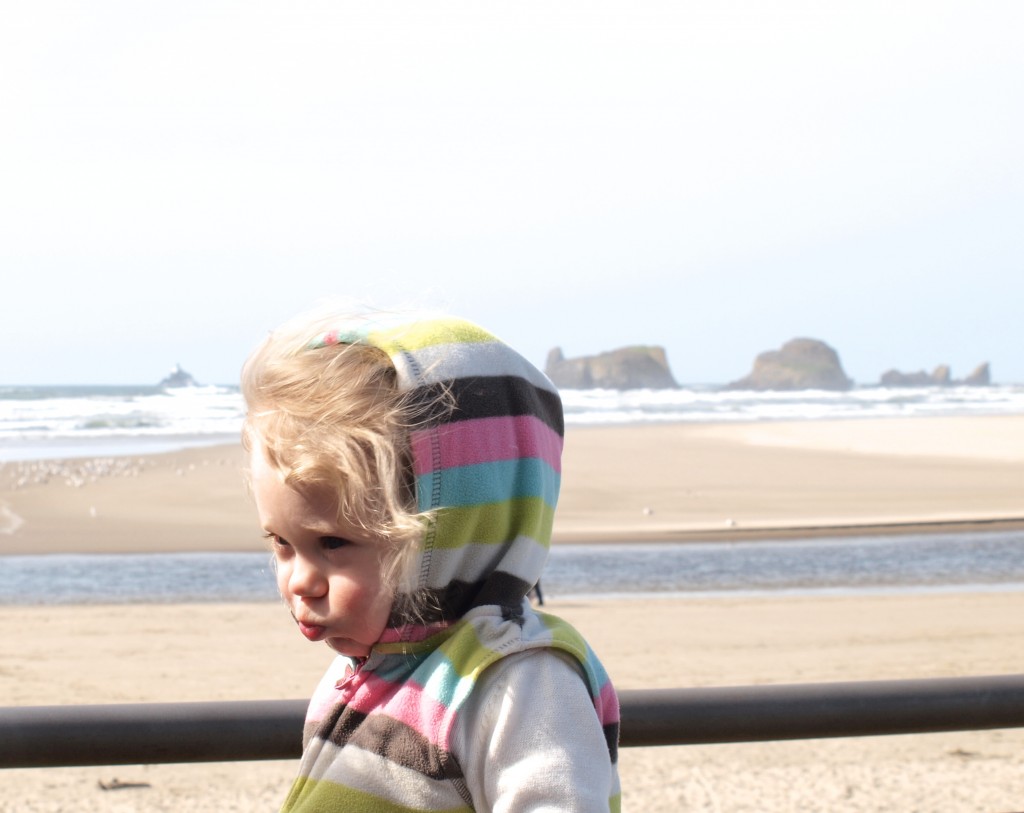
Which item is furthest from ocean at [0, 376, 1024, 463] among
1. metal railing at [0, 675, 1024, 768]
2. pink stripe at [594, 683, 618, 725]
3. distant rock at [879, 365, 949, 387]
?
distant rock at [879, 365, 949, 387]

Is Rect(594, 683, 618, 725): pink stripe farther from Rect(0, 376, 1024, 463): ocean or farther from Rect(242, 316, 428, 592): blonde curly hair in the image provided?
Rect(0, 376, 1024, 463): ocean

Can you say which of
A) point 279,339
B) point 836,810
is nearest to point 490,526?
point 279,339

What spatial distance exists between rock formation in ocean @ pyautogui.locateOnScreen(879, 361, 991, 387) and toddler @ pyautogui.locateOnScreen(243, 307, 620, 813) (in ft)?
369

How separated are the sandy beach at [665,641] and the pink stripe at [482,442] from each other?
477cm

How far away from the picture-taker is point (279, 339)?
153 centimetres

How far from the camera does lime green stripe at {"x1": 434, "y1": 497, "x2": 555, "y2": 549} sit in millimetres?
1352

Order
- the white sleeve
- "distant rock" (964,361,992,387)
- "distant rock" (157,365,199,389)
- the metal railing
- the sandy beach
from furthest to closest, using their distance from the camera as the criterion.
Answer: "distant rock" (964,361,992,387) < "distant rock" (157,365,199,389) < the sandy beach < the metal railing < the white sleeve

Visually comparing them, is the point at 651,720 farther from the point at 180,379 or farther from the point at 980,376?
the point at 980,376

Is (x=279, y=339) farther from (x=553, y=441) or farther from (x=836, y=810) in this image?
(x=836, y=810)

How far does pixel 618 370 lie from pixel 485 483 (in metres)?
105

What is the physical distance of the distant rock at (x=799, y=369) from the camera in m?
107

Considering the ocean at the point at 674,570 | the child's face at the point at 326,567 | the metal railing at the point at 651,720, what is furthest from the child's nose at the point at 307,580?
the ocean at the point at 674,570

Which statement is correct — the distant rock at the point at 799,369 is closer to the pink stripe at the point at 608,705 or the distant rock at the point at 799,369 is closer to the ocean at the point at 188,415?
the ocean at the point at 188,415

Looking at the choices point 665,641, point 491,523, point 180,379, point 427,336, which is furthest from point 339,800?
point 180,379
